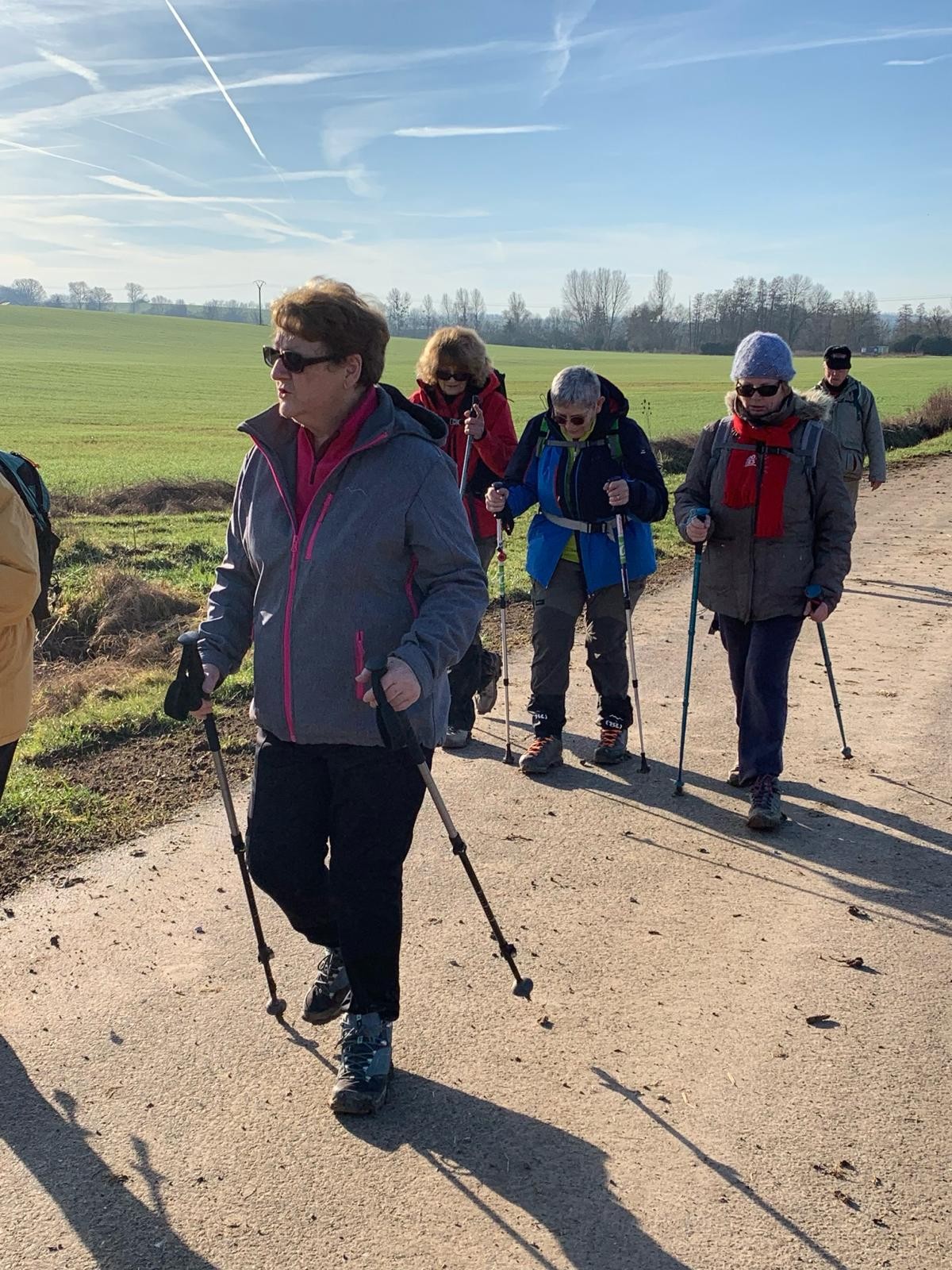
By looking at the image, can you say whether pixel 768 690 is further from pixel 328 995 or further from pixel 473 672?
pixel 328 995

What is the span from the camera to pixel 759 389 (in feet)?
18.1

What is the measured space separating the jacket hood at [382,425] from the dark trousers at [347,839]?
3.12ft

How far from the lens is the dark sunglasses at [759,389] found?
5496 mm

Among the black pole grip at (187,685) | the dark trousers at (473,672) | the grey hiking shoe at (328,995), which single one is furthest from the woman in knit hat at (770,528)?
the black pole grip at (187,685)

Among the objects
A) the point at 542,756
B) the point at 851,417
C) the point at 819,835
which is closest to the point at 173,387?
the point at 851,417

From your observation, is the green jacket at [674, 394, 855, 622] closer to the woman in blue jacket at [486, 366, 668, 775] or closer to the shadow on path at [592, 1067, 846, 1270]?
the woman in blue jacket at [486, 366, 668, 775]

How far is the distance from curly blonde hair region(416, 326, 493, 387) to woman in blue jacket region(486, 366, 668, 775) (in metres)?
0.45

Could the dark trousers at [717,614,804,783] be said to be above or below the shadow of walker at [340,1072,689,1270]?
above

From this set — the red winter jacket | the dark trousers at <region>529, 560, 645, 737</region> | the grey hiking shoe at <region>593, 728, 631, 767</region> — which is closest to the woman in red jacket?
the red winter jacket

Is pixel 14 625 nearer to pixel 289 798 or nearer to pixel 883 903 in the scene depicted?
pixel 289 798

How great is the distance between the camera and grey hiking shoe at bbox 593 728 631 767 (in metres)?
6.48

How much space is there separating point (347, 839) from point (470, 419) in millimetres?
3735

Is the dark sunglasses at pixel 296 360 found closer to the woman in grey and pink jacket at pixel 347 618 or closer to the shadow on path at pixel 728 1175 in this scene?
the woman in grey and pink jacket at pixel 347 618

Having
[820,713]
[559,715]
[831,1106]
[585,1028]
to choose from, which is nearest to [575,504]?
[559,715]
